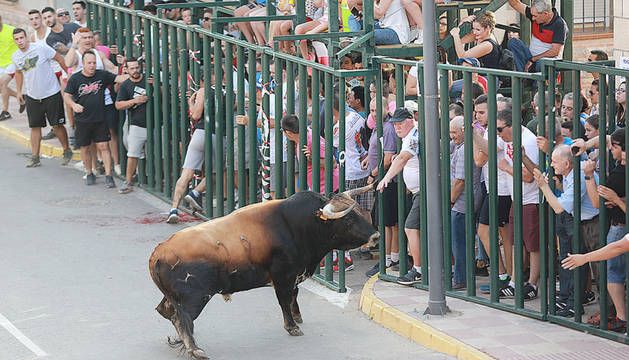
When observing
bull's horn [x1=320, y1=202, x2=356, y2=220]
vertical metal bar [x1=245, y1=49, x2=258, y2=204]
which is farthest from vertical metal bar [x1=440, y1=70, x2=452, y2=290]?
vertical metal bar [x1=245, y1=49, x2=258, y2=204]

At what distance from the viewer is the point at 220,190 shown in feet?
58.5

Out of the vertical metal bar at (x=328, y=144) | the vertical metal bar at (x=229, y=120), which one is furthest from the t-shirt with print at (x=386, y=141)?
the vertical metal bar at (x=229, y=120)

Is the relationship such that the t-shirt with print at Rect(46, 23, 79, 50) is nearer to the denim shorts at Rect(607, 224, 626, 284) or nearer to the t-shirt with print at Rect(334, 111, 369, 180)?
the t-shirt with print at Rect(334, 111, 369, 180)

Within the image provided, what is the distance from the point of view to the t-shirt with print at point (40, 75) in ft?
70.0

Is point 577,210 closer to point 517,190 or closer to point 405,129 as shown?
point 517,190

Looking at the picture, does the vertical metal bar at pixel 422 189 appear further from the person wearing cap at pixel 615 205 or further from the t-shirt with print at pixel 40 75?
the t-shirt with print at pixel 40 75

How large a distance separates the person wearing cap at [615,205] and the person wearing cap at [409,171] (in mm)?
2241

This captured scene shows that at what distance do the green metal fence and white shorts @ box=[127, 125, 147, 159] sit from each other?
13cm

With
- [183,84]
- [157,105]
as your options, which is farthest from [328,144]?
Answer: [157,105]

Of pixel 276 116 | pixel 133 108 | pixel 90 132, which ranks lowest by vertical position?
pixel 90 132

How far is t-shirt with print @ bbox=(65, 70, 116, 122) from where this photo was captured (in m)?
19.8

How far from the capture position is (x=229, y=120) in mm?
17625

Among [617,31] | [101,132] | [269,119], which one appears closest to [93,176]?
[101,132]

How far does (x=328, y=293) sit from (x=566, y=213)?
302 cm
